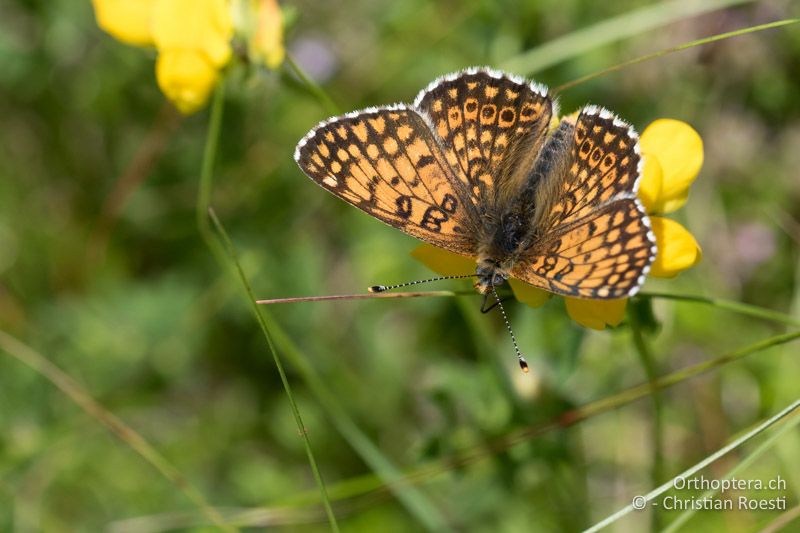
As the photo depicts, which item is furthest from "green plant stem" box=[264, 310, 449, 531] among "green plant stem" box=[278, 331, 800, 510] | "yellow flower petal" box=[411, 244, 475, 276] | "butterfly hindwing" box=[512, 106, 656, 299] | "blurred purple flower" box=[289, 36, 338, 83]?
"blurred purple flower" box=[289, 36, 338, 83]

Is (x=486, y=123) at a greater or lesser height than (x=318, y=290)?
lesser

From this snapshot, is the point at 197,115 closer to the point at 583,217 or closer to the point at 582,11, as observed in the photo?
the point at 582,11

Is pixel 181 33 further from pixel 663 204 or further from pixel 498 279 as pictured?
pixel 663 204

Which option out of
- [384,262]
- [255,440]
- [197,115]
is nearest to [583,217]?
[384,262]

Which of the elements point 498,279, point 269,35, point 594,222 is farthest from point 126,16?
point 594,222

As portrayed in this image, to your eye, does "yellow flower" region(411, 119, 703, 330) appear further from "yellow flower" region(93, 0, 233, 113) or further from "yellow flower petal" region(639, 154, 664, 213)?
"yellow flower" region(93, 0, 233, 113)

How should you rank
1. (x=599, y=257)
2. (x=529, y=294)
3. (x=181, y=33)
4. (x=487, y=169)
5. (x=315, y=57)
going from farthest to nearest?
(x=315, y=57)
(x=181, y=33)
(x=487, y=169)
(x=529, y=294)
(x=599, y=257)
